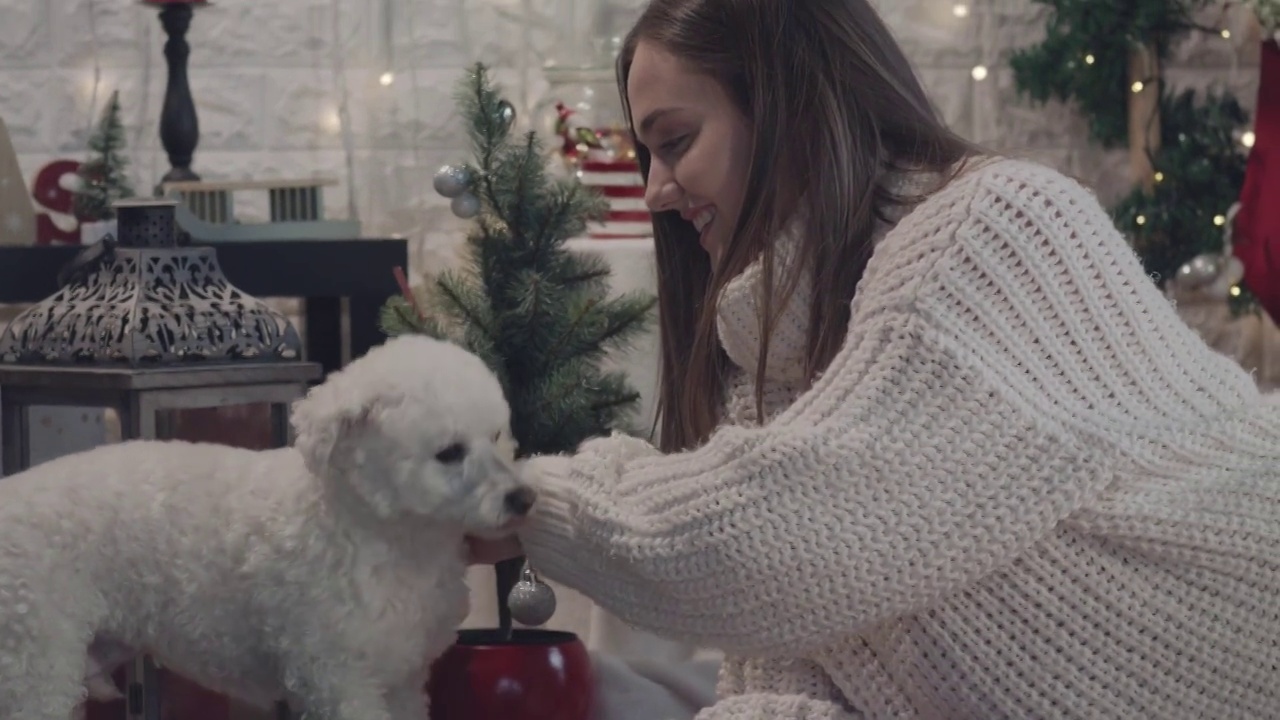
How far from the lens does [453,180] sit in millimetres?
1633

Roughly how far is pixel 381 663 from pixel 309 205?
1.11 meters

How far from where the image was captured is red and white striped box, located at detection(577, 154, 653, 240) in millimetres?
2355

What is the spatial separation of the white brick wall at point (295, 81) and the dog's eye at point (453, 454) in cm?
151

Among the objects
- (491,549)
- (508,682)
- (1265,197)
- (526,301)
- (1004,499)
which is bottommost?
(508,682)

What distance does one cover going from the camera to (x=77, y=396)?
1467 mm

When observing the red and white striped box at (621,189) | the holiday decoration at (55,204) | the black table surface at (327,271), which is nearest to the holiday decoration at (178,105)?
the holiday decoration at (55,204)

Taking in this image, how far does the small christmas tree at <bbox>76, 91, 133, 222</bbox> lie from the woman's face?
1244 millimetres

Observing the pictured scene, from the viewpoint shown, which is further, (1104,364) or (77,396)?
(77,396)

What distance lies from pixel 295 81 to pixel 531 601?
1.44 meters

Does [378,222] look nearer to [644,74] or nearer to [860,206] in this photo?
[644,74]

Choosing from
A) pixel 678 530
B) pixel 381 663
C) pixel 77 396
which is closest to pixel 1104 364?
pixel 678 530

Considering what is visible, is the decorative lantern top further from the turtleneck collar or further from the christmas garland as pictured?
the christmas garland

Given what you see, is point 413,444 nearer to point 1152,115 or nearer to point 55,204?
point 55,204

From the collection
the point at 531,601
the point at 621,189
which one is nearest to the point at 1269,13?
the point at 621,189
